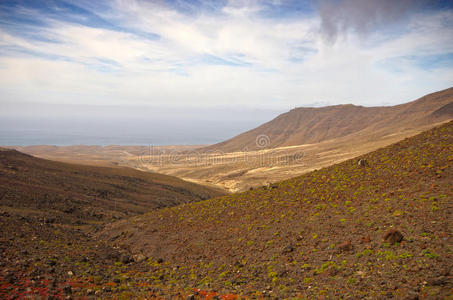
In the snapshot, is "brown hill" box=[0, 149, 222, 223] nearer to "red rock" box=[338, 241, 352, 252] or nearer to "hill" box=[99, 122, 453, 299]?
"hill" box=[99, 122, 453, 299]

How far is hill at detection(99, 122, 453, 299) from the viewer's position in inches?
323

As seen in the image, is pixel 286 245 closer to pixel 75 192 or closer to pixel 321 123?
pixel 75 192

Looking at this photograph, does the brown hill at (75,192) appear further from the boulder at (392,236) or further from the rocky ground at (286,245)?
the boulder at (392,236)

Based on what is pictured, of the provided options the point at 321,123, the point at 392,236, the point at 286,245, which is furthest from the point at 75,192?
the point at 321,123

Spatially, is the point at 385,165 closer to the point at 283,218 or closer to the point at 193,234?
the point at 283,218

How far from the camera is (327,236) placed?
37.1ft

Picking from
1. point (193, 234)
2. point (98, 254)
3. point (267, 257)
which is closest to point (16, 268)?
point (98, 254)

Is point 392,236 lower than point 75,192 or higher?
higher

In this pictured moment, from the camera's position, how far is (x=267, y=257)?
37.6 feet

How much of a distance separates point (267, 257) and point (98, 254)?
864 centimetres

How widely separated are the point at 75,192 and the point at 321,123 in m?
142

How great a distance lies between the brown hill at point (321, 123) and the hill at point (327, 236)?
103963mm

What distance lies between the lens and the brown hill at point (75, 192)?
21953 mm

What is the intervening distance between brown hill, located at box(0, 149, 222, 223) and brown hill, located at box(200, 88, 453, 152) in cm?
9859
